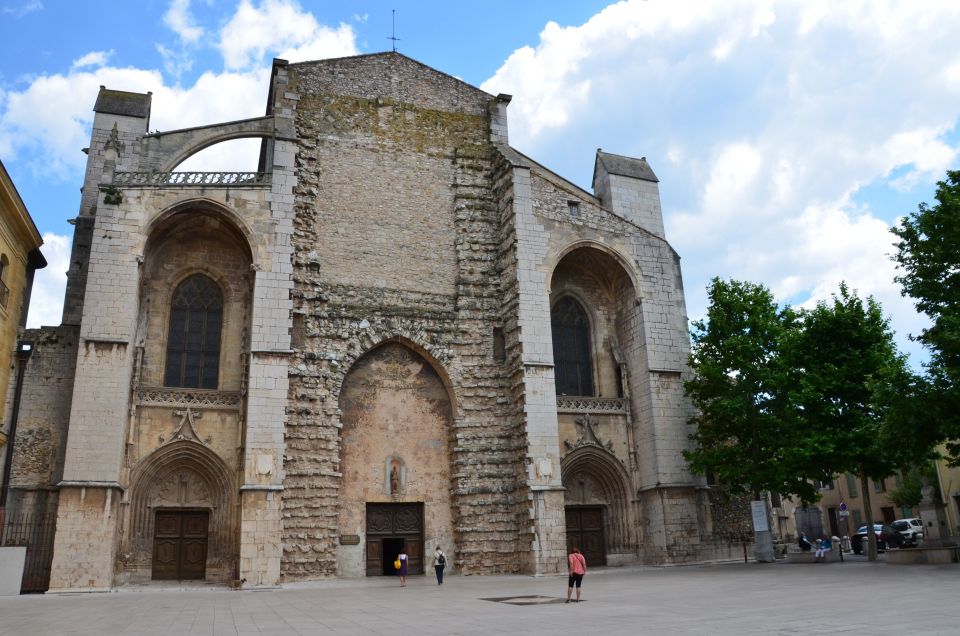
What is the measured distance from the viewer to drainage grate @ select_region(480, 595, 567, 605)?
12.3 m

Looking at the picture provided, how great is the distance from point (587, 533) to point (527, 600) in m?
9.13

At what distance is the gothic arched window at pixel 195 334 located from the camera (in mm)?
19688

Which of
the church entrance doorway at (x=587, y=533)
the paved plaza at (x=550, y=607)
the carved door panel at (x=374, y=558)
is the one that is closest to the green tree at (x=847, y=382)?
the paved plaza at (x=550, y=607)

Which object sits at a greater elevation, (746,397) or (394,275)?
(394,275)

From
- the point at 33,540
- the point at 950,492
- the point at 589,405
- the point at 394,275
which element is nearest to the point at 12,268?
the point at 33,540

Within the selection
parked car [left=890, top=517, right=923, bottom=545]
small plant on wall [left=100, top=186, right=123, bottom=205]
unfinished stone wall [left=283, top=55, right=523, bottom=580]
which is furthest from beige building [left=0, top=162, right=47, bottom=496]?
→ parked car [left=890, top=517, right=923, bottom=545]

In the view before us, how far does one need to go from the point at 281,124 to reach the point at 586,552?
14.9 metres

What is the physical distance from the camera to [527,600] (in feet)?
41.9

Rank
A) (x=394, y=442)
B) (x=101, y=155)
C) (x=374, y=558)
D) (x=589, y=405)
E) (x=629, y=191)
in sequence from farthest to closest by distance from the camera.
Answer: (x=629, y=191)
(x=589, y=405)
(x=101, y=155)
(x=394, y=442)
(x=374, y=558)

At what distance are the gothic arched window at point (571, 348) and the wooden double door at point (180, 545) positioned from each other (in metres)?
10.6

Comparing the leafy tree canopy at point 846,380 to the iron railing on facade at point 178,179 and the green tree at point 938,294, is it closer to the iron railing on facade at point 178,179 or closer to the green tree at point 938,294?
the green tree at point 938,294

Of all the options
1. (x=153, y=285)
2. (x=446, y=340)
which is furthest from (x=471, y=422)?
(x=153, y=285)

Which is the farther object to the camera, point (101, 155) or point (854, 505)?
point (854, 505)

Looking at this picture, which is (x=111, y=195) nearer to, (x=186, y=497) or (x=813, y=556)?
(x=186, y=497)
